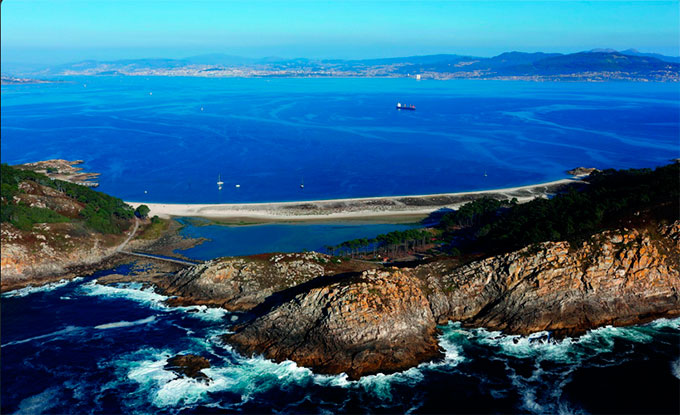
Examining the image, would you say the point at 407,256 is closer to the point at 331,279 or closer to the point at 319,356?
the point at 331,279

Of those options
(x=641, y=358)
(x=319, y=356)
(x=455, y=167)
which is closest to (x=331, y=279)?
(x=319, y=356)

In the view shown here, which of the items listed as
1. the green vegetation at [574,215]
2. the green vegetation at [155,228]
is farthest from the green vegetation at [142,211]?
the green vegetation at [574,215]

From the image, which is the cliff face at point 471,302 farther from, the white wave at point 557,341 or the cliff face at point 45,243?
the cliff face at point 45,243

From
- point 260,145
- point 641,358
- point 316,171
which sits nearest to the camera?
point 641,358

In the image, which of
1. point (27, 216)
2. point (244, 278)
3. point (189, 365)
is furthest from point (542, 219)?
point (27, 216)

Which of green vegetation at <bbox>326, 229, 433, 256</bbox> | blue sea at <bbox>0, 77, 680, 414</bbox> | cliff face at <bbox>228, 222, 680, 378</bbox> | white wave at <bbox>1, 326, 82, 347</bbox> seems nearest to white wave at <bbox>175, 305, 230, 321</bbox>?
blue sea at <bbox>0, 77, 680, 414</bbox>
